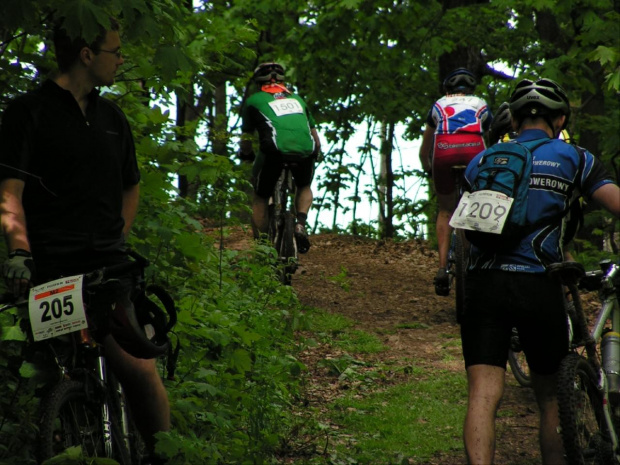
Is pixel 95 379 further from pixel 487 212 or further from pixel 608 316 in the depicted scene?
pixel 608 316

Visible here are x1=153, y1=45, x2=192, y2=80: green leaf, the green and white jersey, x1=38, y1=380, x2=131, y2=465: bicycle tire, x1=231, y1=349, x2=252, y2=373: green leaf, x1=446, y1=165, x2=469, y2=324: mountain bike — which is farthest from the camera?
the green and white jersey

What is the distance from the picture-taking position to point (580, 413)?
4457 millimetres

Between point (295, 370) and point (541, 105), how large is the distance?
105 inches

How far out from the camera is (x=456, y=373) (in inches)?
309

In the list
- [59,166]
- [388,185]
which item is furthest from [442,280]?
[388,185]

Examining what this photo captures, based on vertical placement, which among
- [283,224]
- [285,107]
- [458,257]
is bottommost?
[458,257]

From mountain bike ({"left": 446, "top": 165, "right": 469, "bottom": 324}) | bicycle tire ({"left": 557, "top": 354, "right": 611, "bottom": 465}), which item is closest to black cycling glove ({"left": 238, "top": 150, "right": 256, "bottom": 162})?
mountain bike ({"left": 446, "top": 165, "right": 469, "bottom": 324})

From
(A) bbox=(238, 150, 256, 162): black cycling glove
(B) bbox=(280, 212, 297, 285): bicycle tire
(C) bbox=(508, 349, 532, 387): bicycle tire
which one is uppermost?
(A) bbox=(238, 150, 256, 162): black cycling glove

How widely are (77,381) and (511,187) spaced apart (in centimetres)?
221

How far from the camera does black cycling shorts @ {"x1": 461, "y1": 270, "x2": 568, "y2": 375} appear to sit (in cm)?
434

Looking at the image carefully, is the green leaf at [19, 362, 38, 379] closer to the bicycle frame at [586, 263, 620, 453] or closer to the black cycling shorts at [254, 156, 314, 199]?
the bicycle frame at [586, 263, 620, 453]

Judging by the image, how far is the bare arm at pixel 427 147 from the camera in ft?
29.9

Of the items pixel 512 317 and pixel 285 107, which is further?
pixel 285 107

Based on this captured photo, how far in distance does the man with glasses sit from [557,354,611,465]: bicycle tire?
6.21 feet
